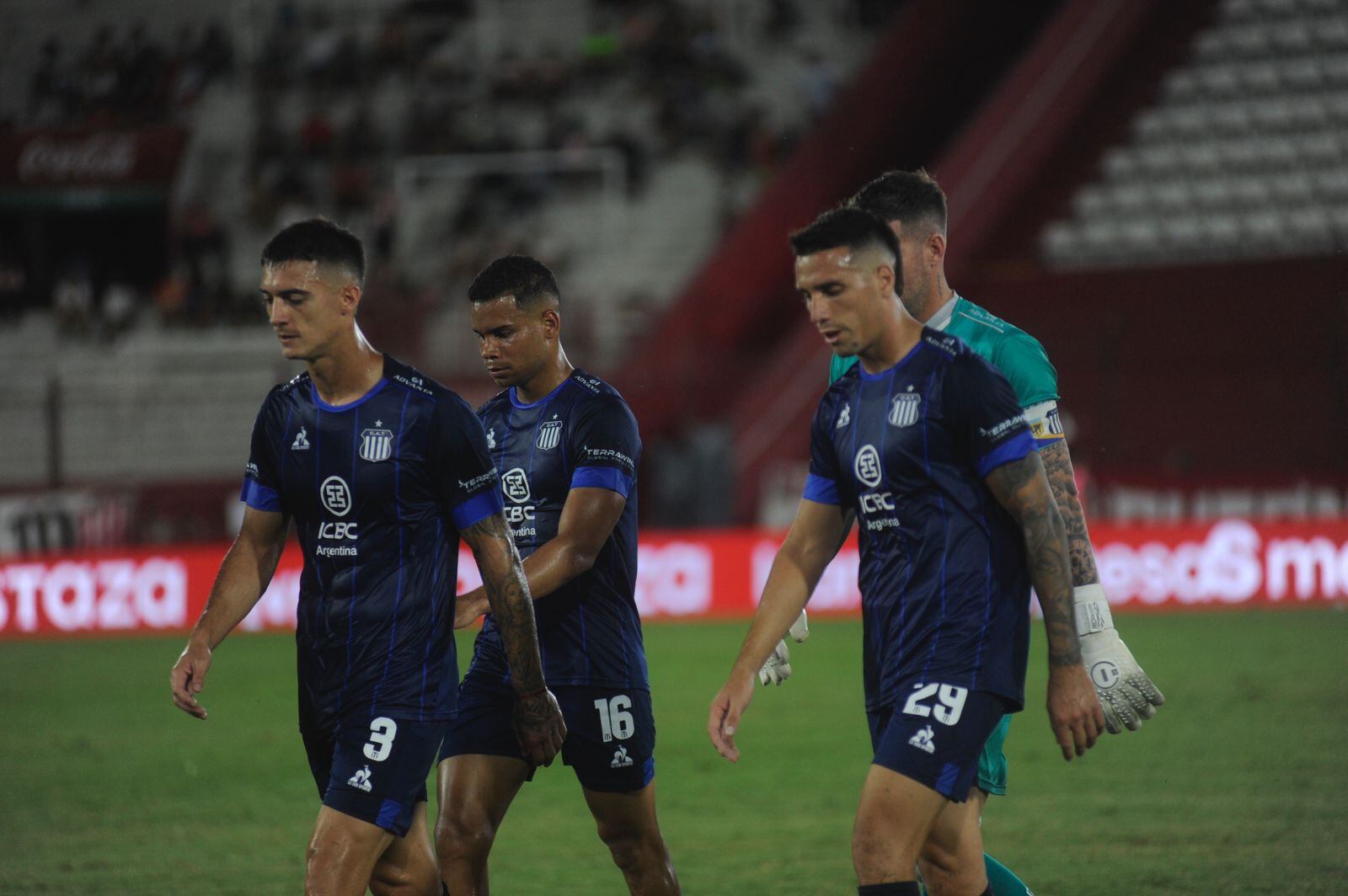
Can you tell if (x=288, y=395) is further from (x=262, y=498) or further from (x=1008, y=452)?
(x=1008, y=452)

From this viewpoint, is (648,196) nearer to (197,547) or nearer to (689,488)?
(689,488)

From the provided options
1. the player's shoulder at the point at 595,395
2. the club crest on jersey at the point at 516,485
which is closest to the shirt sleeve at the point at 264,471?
the club crest on jersey at the point at 516,485

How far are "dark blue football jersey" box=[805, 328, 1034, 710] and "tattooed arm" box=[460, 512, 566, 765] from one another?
3.32ft

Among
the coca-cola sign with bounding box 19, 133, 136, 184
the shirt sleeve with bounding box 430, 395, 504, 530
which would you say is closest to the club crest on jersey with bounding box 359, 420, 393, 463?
the shirt sleeve with bounding box 430, 395, 504, 530

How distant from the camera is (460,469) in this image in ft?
16.3

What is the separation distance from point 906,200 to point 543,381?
138 cm

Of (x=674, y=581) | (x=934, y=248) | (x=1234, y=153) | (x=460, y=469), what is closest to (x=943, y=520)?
(x=934, y=248)

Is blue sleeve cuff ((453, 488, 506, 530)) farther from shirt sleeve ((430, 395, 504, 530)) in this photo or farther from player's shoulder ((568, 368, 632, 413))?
player's shoulder ((568, 368, 632, 413))

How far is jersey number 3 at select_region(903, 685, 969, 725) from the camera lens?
14.8 ft

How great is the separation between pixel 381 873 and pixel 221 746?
6345 millimetres

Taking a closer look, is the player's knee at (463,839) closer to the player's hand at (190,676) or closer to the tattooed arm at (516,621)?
the tattooed arm at (516,621)

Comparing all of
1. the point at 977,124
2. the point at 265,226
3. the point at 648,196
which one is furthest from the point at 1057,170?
the point at 265,226

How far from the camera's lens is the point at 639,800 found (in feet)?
18.2

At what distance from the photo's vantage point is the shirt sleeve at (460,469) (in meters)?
4.95
